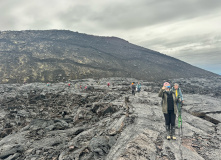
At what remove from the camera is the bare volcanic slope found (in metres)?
52.4

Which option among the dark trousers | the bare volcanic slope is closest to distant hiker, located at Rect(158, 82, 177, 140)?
the dark trousers

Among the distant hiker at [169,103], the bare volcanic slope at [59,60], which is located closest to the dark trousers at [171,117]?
the distant hiker at [169,103]

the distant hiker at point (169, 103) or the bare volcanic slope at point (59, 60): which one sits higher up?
the bare volcanic slope at point (59, 60)

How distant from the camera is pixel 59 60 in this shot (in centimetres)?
6400

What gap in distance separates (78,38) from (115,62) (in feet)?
114

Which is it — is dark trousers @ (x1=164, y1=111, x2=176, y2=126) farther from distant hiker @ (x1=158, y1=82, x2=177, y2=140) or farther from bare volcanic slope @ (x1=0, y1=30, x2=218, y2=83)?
bare volcanic slope @ (x1=0, y1=30, x2=218, y2=83)

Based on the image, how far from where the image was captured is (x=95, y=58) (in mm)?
76125

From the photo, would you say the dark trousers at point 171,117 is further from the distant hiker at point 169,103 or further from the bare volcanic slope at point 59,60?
the bare volcanic slope at point 59,60

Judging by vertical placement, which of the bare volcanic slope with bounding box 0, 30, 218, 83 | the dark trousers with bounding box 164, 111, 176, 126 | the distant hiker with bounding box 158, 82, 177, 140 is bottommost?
the dark trousers with bounding box 164, 111, 176, 126

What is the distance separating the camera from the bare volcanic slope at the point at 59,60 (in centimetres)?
5240

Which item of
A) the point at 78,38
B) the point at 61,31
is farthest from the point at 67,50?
the point at 61,31

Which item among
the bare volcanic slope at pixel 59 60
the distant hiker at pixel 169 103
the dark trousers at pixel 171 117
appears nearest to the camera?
the distant hiker at pixel 169 103

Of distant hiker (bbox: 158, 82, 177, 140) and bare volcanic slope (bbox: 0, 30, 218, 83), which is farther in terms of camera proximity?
bare volcanic slope (bbox: 0, 30, 218, 83)

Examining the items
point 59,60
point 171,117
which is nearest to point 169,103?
point 171,117
